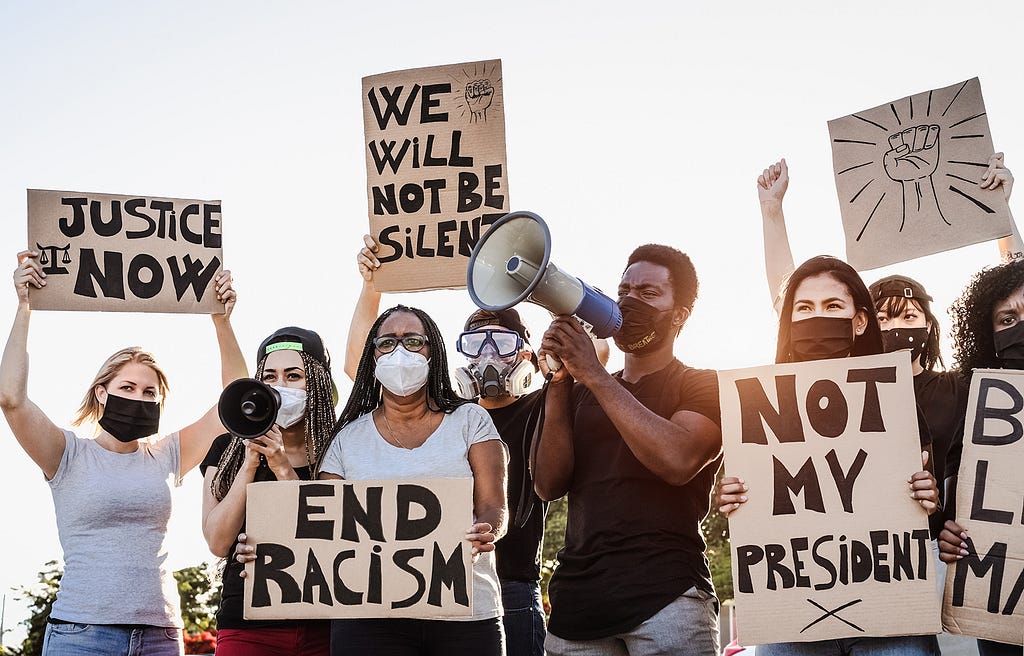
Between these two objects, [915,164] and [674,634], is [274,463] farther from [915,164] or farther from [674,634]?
[915,164]

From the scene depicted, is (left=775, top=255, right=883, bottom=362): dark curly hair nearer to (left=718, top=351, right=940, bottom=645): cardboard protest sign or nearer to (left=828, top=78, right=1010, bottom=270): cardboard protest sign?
(left=718, top=351, right=940, bottom=645): cardboard protest sign

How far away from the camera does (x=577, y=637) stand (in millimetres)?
3863

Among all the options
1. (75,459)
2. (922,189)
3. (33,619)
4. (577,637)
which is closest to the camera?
(577,637)

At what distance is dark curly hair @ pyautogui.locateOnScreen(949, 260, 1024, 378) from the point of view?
4.52 m

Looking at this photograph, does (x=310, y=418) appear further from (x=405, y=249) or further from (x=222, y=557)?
(x=405, y=249)

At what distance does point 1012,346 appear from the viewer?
4.34 meters

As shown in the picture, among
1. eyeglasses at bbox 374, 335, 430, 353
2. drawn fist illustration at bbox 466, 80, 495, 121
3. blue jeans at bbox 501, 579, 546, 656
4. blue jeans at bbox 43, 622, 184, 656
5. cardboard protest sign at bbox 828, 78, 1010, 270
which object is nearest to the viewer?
eyeglasses at bbox 374, 335, 430, 353

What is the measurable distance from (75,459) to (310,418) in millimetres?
1329

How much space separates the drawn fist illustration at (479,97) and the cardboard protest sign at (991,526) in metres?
2.97

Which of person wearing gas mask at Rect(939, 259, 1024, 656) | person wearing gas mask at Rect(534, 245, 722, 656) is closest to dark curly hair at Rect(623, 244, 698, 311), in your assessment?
person wearing gas mask at Rect(534, 245, 722, 656)

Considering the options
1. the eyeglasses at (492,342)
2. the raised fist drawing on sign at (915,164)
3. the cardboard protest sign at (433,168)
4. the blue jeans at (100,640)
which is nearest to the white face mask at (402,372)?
the eyeglasses at (492,342)

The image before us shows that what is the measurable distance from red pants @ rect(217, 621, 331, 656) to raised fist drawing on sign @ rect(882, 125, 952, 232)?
3.51 meters

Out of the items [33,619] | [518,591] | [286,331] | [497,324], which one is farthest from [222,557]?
[33,619]

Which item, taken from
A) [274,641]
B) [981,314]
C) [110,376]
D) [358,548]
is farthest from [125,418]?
[981,314]
